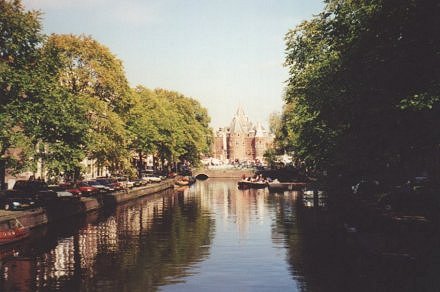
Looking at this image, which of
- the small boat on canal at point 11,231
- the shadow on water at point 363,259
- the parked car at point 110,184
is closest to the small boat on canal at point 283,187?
the parked car at point 110,184

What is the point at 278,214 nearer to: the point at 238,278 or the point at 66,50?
the point at 238,278

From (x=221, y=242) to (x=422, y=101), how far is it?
15.9 metres

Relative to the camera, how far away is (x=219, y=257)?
30750 mm

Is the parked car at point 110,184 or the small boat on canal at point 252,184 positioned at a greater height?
the parked car at point 110,184

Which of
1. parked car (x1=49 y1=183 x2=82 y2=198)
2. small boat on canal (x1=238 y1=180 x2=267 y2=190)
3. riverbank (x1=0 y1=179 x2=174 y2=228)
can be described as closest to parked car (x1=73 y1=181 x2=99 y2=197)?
parked car (x1=49 y1=183 x2=82 y2=198)

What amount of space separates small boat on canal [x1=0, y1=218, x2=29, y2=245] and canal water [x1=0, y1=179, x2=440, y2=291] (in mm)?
530

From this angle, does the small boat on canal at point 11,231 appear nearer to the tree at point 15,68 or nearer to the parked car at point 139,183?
the tree at point 15,68

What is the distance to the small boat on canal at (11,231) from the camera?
33.5 meters

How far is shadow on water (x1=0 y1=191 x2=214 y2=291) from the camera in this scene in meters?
25.1

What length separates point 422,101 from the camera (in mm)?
27469

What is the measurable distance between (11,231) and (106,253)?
6730 mm

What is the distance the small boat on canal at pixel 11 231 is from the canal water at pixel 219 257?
1.74ft

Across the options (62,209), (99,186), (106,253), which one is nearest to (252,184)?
(99,186)

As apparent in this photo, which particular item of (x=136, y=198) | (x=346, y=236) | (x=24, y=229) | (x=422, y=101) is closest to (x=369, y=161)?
(x=346, y=236)
